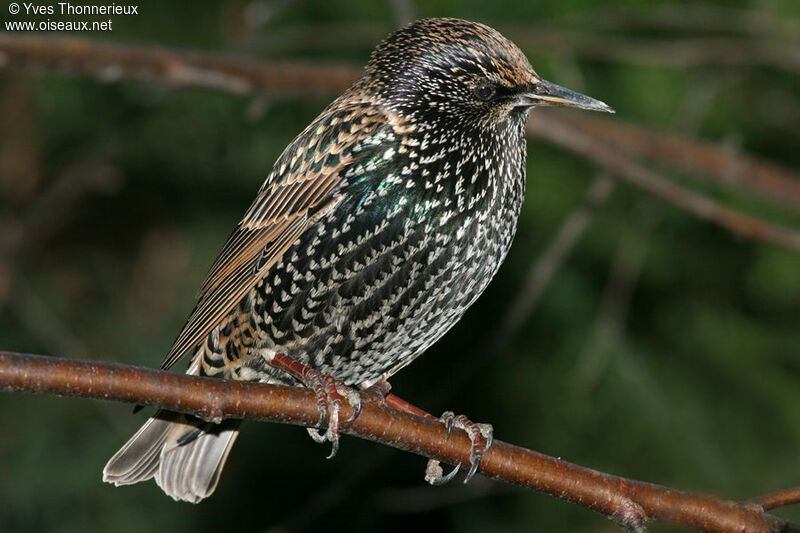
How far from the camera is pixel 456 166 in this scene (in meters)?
3.31

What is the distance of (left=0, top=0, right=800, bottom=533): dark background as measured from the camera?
5.16 meters

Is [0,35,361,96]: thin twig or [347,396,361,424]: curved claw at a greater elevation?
[0,35,361,96]: thin twig

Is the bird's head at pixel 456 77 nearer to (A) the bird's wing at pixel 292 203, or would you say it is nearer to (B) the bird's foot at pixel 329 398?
(A) the bird's wing at pixel 292 203

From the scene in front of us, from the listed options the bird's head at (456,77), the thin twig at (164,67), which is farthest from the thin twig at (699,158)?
the bird's head at (456,77)

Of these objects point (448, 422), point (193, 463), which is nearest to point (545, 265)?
point (448, 422)

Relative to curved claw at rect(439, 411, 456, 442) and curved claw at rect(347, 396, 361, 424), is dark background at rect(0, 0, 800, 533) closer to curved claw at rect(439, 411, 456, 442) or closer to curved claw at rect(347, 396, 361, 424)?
curved claw at rect(439, 411, 456, 442)

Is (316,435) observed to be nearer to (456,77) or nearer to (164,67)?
(456,77)

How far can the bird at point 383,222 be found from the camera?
128 inches

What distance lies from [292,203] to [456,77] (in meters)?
0.66

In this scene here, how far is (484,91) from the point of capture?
3.35m

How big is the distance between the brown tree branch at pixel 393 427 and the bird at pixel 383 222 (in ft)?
0.70

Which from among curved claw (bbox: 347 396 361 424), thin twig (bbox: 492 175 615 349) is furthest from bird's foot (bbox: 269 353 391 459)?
thin twig (bbox: 492 175 615 349)

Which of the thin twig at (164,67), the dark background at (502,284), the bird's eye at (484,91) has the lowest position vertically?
the dark background at (502,284)

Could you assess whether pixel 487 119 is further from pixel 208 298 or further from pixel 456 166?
pixel 208 298
